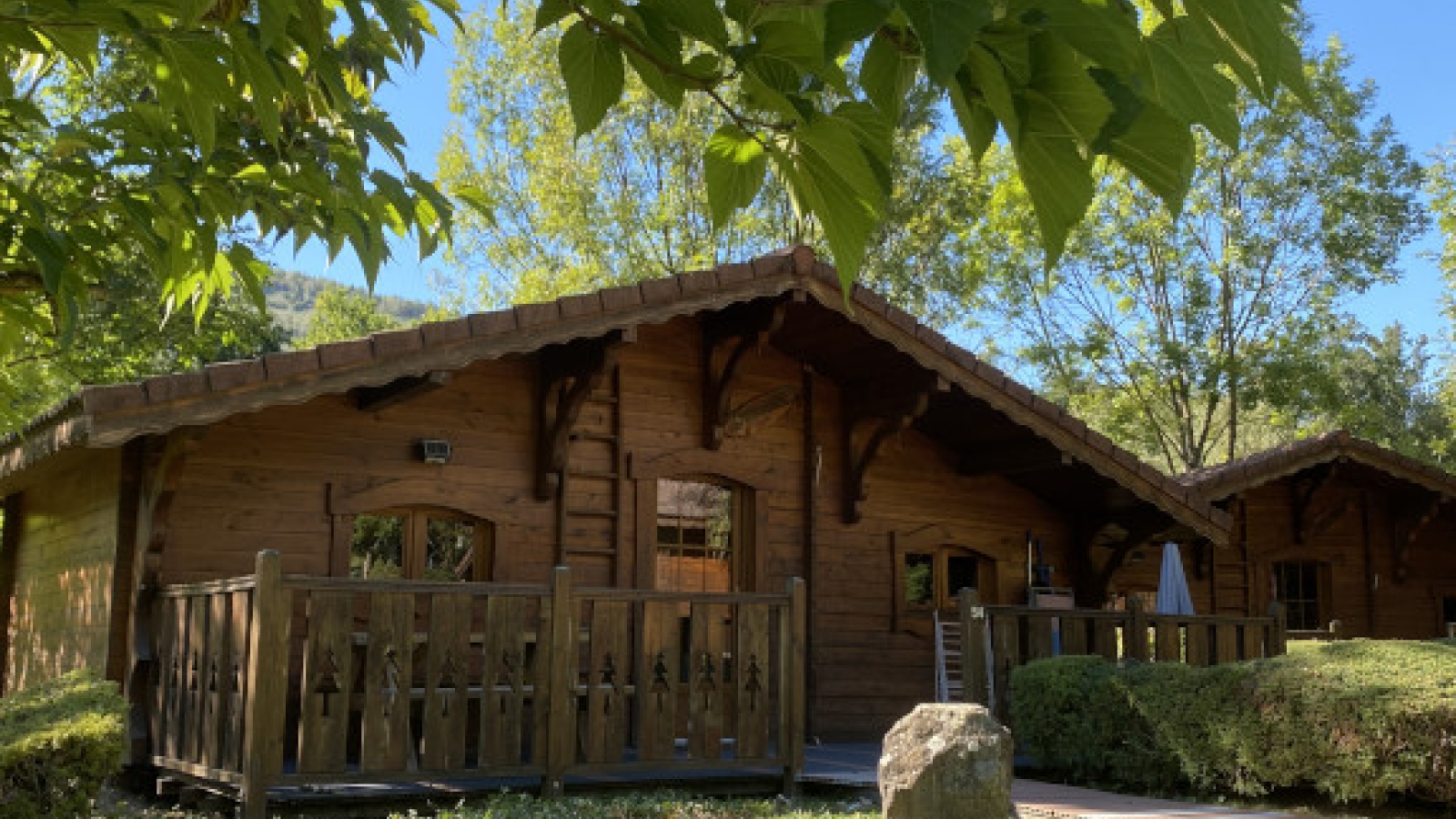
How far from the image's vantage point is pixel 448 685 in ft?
28.5

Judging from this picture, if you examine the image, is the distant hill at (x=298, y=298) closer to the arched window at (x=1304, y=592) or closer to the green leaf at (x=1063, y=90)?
the arched window at (x=1304, y=592)

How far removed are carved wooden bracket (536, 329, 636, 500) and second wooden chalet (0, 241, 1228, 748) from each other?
2cm

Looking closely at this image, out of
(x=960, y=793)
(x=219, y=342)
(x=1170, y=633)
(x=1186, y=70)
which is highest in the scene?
(x=219, y=342)

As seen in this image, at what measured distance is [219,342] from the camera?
2097 centimetres

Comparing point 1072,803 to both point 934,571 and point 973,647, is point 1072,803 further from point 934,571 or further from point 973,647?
point 934,571

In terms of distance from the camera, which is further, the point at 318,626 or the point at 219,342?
the point at 219,342

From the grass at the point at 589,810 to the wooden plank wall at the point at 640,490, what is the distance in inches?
72.5

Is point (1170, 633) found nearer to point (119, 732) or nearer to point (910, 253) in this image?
point (119, 732)

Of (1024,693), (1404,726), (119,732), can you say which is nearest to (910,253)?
(1024,693)

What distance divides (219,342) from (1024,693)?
49.9 ft

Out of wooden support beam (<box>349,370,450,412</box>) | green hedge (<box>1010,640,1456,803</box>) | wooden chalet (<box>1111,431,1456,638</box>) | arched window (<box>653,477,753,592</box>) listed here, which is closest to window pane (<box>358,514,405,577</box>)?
wooden support beam (<box>349,370,450,412</box>)

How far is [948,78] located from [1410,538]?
18030 mm

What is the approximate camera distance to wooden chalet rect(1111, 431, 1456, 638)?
15.7m

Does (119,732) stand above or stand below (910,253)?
below
